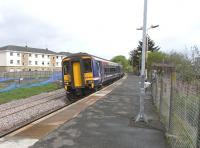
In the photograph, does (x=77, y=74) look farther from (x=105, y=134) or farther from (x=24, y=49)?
(x=24, y=49)

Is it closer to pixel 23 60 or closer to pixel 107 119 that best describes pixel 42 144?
pixel 107 119

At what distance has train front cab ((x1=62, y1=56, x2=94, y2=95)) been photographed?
2003cm

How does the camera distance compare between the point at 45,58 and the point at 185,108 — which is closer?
the point at 185,108

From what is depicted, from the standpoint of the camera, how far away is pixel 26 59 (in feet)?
292

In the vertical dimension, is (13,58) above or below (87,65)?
above

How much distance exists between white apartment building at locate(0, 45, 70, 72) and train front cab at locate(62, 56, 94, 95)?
6643 cm

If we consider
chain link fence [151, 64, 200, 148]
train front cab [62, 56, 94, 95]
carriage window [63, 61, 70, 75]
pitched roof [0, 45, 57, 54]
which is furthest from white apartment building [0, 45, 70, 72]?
chain link fence [151, 64, 200, 148]

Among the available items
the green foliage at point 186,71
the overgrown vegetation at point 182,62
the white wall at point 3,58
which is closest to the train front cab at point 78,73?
the overgrown vegetation at point 182,62

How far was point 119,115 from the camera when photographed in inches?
438

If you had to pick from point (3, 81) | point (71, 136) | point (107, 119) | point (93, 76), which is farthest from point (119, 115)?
point (3, 81)

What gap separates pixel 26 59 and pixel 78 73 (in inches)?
2851

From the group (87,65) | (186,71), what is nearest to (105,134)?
(186,71)

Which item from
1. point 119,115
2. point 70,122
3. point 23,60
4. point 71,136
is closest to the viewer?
point 71,136

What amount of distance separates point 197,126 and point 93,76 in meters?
16.0
